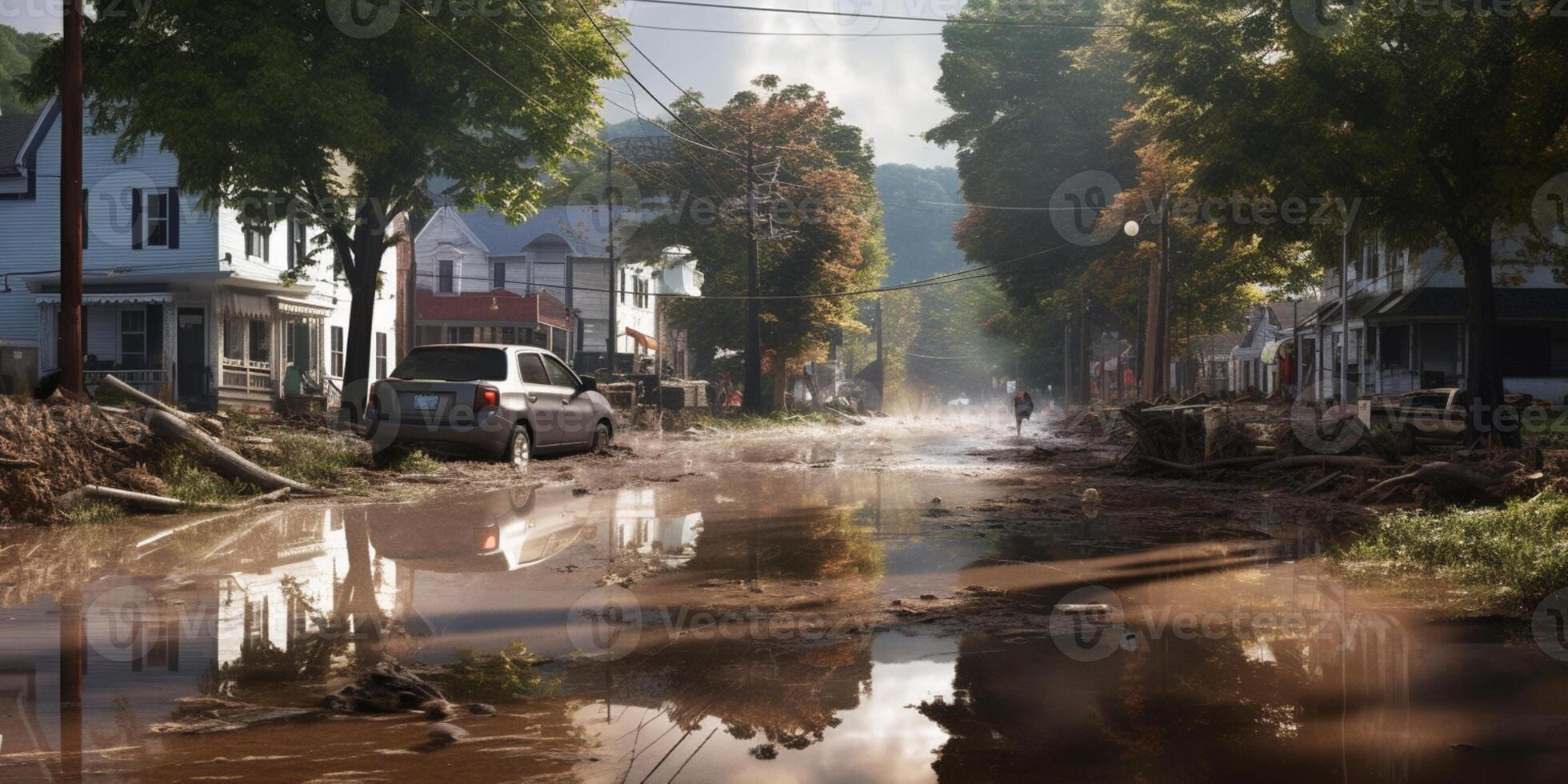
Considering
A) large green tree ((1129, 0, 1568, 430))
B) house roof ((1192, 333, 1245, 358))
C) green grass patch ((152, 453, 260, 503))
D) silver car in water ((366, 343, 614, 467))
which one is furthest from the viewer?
house roof ((1192, 333, 1245, 358))

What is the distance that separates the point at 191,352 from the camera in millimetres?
33656

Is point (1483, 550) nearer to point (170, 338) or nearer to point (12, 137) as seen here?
point (170, 338)

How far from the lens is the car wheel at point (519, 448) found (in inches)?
665

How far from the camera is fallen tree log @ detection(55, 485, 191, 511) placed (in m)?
10.5

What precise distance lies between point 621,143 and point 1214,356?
4391cm

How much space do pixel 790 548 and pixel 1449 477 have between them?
7.42m

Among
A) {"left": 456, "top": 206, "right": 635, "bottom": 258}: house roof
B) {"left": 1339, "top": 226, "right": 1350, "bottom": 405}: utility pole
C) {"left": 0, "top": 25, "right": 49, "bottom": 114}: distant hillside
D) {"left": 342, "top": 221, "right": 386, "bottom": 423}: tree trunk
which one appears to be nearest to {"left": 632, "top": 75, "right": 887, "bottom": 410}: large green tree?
{"left": 456, "top": 206, "right": 635, "bottom": 258}: house roof

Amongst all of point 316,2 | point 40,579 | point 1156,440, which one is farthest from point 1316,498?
point 316,2

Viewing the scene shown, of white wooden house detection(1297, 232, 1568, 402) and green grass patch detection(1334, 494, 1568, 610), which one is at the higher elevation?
white wooden house detection(1297, 232, 1568, 402)

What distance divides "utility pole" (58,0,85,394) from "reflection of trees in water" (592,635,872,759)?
33.8 feet

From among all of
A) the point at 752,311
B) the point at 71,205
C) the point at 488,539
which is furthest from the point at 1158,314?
the point at 488,539

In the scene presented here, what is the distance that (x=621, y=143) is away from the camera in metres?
55.1

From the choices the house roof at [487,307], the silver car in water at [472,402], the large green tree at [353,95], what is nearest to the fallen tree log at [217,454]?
the silver car in water at [472,402]

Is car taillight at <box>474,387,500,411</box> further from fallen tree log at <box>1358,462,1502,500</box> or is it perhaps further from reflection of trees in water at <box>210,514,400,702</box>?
fallen tree log at <box>1358,462,1502,500</box>
